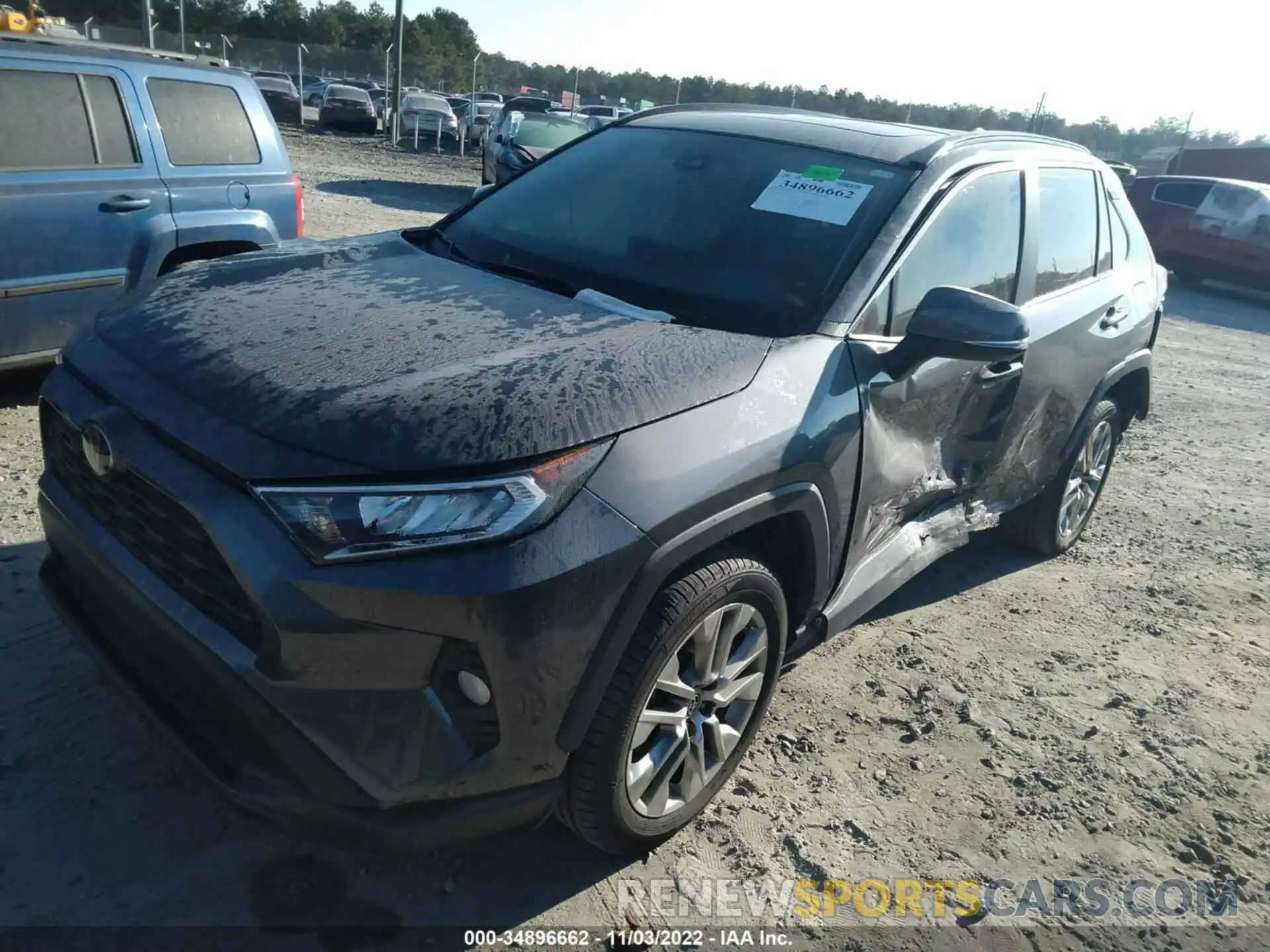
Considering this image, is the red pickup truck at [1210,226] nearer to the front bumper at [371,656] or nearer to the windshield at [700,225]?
the windshield at [700,225]

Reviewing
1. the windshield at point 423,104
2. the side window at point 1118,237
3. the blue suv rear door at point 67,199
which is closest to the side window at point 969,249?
the side window at point 1118,237

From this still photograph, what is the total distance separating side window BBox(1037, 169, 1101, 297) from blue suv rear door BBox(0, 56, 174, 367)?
4.28 m

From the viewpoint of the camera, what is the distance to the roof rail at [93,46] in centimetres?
468

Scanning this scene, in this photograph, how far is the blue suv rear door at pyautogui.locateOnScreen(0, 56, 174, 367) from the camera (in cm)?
449

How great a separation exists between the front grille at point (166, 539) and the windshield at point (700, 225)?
1.39 m

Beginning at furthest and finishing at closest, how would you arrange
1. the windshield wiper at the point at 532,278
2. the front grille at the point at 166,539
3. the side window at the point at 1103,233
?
the side window at the point at 1103,233 < the windshield wiper at the point at 532,278 < the front grille at the point at 166,539

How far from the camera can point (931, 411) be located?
3021mm

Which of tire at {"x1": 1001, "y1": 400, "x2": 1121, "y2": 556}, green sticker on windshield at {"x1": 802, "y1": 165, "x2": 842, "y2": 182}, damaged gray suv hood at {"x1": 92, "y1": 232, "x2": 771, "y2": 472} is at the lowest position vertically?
tire at {"x1": 1001, "y1": 400, "x2": 1121, "y2": 556}

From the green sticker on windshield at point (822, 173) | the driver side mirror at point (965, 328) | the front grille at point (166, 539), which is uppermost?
the green sticker on windshield at point (822, 173)

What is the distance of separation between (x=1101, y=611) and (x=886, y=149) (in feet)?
7.65

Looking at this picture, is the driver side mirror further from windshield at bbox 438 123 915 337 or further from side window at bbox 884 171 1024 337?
windshield at bbox 438 123 915 337

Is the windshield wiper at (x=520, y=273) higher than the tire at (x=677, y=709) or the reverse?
higher

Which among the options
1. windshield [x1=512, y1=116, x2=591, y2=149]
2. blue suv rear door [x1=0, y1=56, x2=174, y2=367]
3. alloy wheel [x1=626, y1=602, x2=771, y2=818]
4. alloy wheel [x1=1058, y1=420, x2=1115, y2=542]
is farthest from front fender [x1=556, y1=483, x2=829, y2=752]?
windshield [x1=512, y1=116, x2=591, y2=149]

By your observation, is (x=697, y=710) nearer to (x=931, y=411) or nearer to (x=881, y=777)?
(x=881, y=777)
